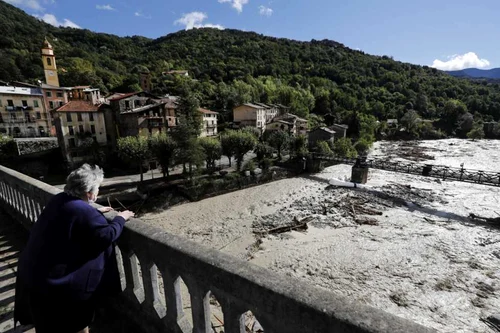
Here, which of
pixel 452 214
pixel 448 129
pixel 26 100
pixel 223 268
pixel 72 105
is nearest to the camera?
pixel 223 268

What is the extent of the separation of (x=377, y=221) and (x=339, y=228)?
13.8 feet

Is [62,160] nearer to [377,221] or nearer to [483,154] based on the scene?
[377,221]

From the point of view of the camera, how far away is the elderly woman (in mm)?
2266

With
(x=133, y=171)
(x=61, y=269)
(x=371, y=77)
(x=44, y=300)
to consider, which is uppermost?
(x=371, y=77)

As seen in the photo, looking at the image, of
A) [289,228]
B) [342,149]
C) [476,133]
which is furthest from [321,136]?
[476,133]

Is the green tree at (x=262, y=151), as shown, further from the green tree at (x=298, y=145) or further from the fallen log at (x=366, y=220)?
the fallen log at (x=366, y=220)

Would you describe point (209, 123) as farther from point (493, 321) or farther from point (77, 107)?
point (493, 321)

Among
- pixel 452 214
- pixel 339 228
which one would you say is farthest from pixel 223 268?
pixel 452 214

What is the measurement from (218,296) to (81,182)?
5.78ft

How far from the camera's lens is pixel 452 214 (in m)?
25.3

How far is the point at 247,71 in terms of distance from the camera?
116875 mm

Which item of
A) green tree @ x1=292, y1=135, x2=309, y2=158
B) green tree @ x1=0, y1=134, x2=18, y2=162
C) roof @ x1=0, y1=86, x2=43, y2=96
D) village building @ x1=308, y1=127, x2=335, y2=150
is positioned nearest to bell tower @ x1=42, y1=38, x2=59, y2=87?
roof @ x1=0, y1=86, x2=43, y2=96

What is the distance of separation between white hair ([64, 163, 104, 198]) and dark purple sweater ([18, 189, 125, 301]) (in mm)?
94

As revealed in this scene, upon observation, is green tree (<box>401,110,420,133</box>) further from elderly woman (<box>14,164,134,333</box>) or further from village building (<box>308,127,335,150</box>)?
elderly woman (<box>14,164,134,333</box>)
